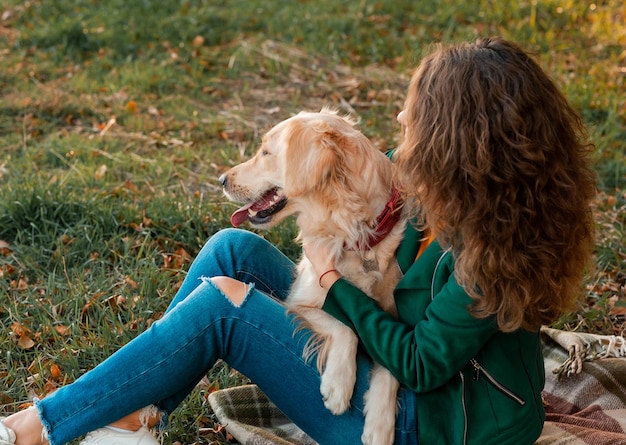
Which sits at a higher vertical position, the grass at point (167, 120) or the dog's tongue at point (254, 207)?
the dog's tongue at point (254, 207)

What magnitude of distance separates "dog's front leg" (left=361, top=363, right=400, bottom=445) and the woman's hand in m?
0.33

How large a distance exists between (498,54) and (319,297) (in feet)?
3.22

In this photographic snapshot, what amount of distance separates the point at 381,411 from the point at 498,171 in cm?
78

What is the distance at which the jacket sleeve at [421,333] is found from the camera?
2143 mm

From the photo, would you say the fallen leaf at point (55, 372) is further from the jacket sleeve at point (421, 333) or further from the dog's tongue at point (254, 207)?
the jacket sleeve at point (421, 333)

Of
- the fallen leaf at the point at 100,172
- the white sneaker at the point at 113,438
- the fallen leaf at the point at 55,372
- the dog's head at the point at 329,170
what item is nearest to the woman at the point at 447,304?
the white sneaker at the point at 113,438

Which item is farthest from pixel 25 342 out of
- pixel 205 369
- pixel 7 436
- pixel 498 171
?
pixel 498 171

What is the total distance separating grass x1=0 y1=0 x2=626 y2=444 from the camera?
3539 millimetres

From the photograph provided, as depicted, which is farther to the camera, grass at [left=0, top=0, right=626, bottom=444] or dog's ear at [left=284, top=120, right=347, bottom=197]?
grass at [left=0, top=0, right=626, bottom=444]

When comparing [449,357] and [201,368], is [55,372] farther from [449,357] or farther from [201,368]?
[449,357]

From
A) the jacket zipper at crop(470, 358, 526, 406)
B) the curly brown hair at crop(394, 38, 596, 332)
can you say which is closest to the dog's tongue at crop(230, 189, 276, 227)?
the curly brown hair at crop(394, 38, 596, 332)

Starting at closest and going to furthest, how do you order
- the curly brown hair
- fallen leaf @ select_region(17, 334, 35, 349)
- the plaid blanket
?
the curly brown hair, the plaid blanket, fallen leaf @ select_region(17, 334, 35, 349)

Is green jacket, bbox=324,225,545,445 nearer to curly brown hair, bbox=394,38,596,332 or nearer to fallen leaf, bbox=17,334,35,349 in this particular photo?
curly brown hair, bbox=394,38,596,332

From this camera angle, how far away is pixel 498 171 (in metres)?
2.07
